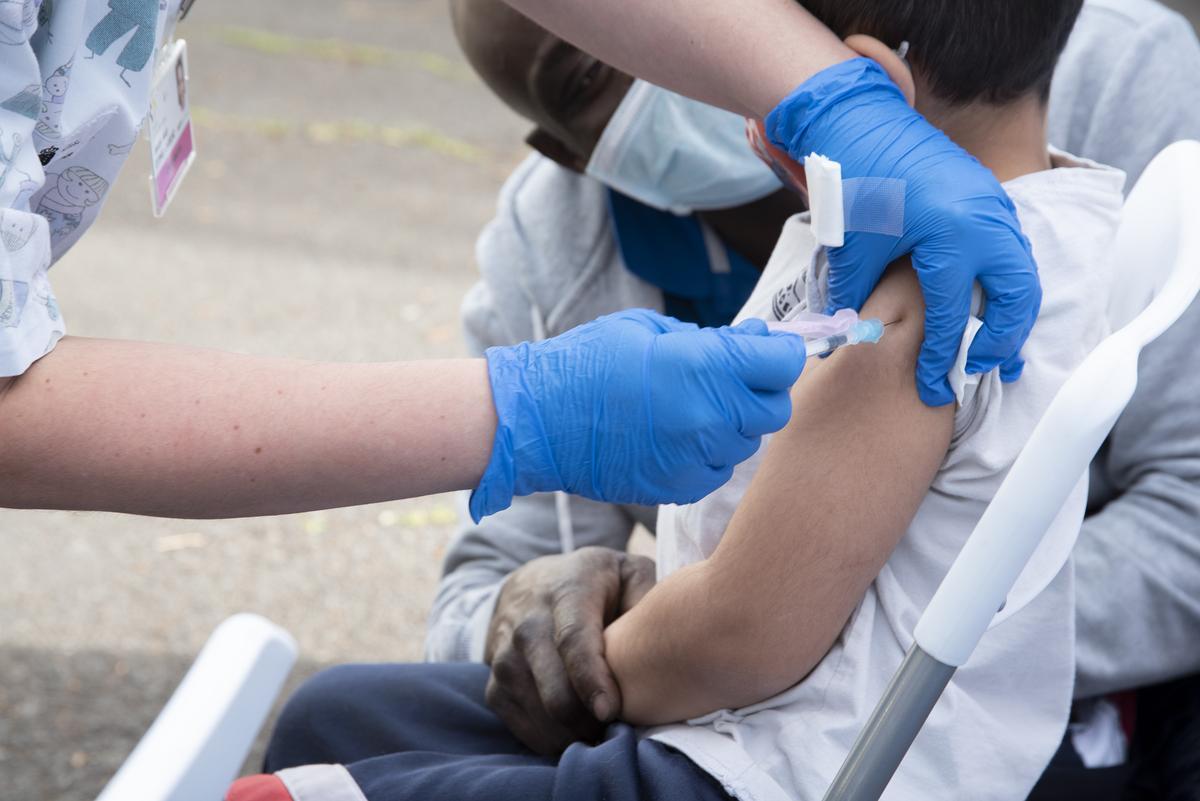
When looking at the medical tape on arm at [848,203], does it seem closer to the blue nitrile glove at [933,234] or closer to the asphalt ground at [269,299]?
the blue nitrile glove at [933,234]

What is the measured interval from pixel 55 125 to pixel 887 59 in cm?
69

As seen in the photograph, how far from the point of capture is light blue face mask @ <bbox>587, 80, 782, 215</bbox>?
1556 millimetres

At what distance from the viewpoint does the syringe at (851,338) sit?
1.00 m

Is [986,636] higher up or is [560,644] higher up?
[986,636]

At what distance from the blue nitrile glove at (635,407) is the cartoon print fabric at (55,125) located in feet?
1.15

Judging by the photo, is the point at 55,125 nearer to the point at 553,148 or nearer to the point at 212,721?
the point at 212,721

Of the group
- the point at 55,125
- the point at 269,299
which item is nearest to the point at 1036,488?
the point at 55,125

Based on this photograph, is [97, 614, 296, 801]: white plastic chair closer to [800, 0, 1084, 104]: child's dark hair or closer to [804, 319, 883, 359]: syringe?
[804, 319, 883, 359]: syringe

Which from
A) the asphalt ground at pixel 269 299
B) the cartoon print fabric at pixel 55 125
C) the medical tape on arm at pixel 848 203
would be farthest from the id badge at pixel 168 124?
the asphalt ground at pixel 269 299

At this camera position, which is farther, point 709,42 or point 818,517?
point 709,42

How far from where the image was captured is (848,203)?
102 cm

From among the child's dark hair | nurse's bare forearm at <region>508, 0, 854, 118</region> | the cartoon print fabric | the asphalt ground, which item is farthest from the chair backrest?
the asphalt ground

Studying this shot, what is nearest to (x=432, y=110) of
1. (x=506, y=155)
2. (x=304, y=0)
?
(x=506, y=155)

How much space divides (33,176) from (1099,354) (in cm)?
78
